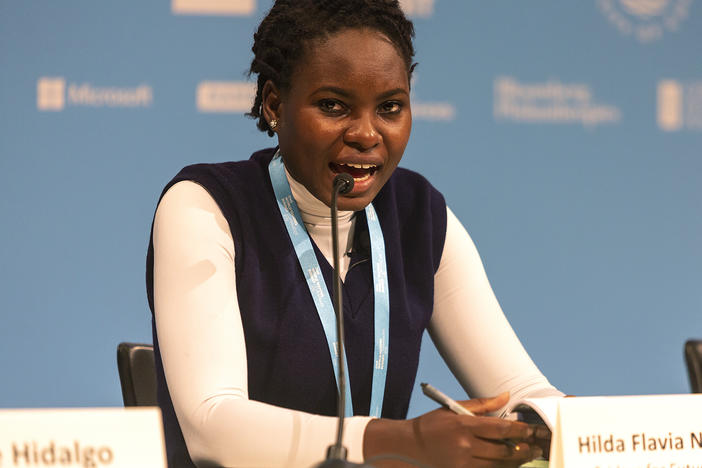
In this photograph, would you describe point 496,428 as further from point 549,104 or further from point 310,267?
point 549,104

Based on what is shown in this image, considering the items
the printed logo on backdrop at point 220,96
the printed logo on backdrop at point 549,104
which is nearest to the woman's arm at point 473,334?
the printed logo on backdrop at point 220,96

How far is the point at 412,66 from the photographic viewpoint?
4.72 ft

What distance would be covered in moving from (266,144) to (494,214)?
858 millimetres

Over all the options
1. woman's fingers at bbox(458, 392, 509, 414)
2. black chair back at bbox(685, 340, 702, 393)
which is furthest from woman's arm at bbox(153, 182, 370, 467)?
black chair back at bbox(685, 340, 702, 393)

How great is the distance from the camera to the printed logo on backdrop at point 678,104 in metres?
3.07

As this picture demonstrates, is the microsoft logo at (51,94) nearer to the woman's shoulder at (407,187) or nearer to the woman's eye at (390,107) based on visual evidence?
the woman's shoulder at (407,187)

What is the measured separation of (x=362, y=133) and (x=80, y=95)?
173cm

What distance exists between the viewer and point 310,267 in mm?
1333

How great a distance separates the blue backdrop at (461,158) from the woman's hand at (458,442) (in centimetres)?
201

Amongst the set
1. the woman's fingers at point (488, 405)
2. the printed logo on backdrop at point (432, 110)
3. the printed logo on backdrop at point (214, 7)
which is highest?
the printed logo on backdrop at point (214, 7)

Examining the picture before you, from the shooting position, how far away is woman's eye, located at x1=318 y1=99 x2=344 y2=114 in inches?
48.9

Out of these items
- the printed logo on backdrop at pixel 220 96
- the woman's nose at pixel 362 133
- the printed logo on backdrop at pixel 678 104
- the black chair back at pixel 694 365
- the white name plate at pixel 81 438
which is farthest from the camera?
the printed logo on backdrop at pixel 678 104

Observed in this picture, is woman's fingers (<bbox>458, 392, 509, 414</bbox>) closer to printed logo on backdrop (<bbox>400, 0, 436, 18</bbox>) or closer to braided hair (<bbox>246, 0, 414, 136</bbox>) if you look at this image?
braided hair (<bbox>246, 0, 414, 136</bbox>)

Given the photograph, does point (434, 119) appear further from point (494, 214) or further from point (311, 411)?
point (311, 411)
